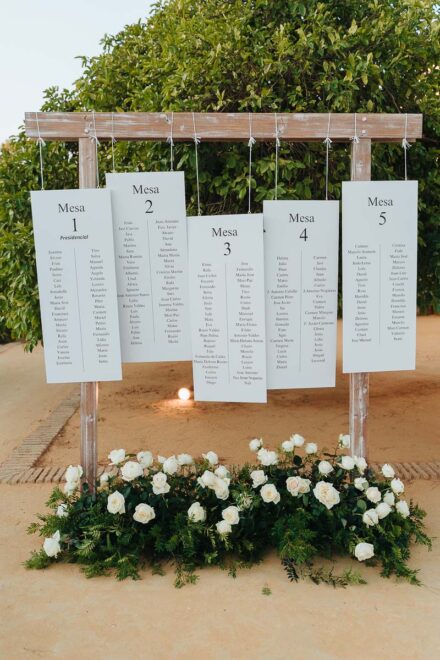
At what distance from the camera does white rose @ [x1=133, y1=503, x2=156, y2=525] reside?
3.24m

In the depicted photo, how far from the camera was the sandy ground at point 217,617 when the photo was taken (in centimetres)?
259

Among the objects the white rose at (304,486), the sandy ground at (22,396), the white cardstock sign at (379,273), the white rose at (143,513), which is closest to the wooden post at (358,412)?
the white cardstock sign at (379,273)

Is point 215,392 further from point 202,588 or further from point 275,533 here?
point 202,588

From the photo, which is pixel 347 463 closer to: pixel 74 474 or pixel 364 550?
pixel 364 550

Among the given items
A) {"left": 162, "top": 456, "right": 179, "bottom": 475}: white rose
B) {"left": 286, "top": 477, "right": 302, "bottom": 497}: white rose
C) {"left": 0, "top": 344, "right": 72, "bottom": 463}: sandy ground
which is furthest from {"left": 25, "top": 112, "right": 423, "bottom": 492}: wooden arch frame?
{"left": 0, "top": 344, "right": 72, "bottom": 463}: sandy ground

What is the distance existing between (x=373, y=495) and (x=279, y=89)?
3.08m

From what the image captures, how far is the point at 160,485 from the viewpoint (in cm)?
336

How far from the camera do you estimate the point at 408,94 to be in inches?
179

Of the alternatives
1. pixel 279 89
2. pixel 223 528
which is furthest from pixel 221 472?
pixel 279 89

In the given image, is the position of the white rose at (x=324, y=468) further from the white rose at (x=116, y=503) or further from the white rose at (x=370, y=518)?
the white rose at (x=116, y=503)

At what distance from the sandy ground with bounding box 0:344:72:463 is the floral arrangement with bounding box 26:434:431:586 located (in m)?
2.11

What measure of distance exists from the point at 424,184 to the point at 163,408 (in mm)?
3689

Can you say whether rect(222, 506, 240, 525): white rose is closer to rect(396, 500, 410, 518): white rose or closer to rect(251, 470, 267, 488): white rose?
rect(251, 470, 267, 488): white rose

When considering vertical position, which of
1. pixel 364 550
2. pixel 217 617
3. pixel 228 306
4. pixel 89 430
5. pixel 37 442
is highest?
pixel 228 306
